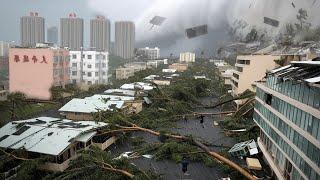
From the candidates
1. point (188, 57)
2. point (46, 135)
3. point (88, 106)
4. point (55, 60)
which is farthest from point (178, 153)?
point (188, 57)

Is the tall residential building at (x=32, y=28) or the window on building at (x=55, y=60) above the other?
the tall residential building at (x=32, y=28)

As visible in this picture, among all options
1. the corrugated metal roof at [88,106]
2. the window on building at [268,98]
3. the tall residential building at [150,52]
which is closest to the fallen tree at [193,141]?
the window on building at [268,98]

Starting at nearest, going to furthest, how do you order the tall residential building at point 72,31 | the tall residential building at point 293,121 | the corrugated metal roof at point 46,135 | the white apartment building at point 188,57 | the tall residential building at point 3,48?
1. the tall residential building at point 293,121
2. the corrugated metal roof at point 46,135
3. the tall residential building at point 72,31
4. the tall residential building at point 3,48
5. the white apartment building at point 188,57

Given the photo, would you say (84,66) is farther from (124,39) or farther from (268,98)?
(124,39)

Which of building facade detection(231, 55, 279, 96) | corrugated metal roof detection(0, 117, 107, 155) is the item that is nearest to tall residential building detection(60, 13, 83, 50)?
building facade detection(231, 55, 279, 96)

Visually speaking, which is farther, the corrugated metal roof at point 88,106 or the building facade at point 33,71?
the building facade at point 33,71

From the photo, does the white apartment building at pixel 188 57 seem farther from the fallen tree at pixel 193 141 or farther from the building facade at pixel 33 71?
the fallen tree at pixel 193 141
